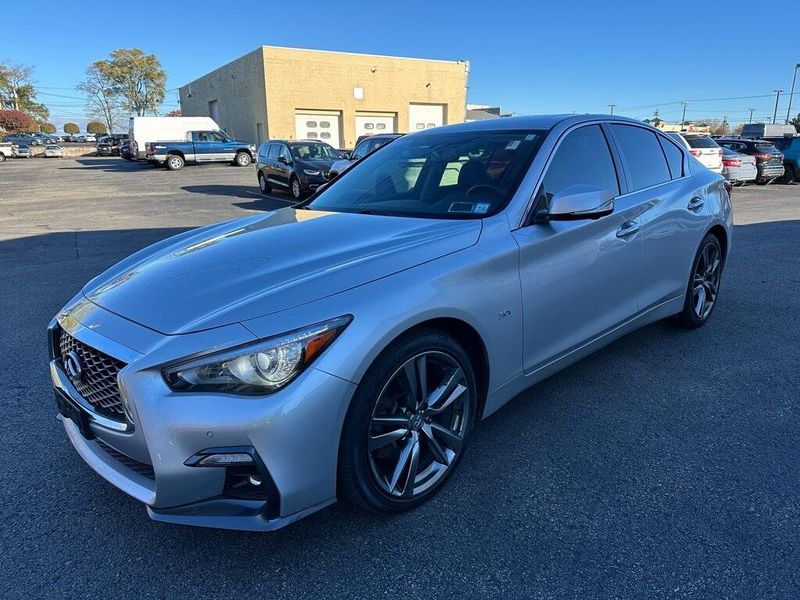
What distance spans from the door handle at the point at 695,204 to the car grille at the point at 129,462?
12.7ft

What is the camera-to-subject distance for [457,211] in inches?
116

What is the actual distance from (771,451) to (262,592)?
2.62 meters

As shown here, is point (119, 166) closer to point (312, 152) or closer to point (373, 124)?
point (373, 124)

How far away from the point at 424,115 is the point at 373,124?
434 centimetres

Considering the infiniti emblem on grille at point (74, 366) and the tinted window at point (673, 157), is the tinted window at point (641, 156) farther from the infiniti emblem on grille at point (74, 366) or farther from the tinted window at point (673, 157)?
the infiniti emblem on grille at point (74, 366)

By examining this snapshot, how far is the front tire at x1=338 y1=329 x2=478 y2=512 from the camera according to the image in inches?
85.3

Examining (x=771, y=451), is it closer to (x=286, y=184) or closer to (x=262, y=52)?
(x=286, y=184)

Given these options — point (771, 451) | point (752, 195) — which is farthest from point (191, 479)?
point (752, 195)

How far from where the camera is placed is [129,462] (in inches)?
85.4

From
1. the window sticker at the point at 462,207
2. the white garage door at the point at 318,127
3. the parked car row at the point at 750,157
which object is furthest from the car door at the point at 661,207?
the white garage door at the point at 318,127

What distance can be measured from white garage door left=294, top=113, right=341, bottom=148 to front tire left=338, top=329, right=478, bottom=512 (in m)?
37.6

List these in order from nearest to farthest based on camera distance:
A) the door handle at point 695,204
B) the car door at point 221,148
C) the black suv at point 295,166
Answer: the door handle at point 695,204, the black suv at point 295,166, the car door at point 221,148

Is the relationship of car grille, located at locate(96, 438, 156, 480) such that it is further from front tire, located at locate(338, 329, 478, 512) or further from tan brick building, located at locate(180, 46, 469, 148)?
tan brick building, located at locate(180, 46, 469, 148)

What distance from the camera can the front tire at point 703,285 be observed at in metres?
4.40
